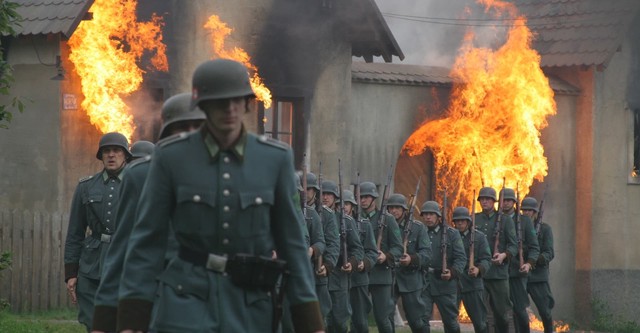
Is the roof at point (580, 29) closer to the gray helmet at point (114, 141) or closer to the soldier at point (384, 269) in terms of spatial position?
the soldier at point (384, 269)

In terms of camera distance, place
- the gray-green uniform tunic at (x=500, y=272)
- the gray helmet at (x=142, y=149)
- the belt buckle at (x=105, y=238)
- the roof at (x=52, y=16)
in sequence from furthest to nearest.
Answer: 1. the gray-green uniform tunic at (x=500, y=272)
2. the roof at (x=52, y=16)
3. the belt buckle at (x=105, y=238)
4. the gray helmet at (x=142, y=149)

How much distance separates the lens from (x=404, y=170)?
Result: 83.9 ft

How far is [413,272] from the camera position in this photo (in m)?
18.0

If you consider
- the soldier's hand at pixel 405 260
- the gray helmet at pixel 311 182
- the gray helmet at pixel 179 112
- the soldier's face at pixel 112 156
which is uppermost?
the gray helmet at pixel 179 112

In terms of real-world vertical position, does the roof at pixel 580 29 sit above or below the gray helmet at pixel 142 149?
above

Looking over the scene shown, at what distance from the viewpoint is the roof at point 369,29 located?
22719 mm

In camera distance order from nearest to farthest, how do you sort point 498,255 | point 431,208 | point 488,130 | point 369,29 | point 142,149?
point 142,149 → point 431,208 → point 498,255 → point 369,29 → point 488,130

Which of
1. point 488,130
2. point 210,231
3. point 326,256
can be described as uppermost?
point 488,130

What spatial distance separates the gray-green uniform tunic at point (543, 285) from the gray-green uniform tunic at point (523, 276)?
46 centimetres

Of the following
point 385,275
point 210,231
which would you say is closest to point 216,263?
point 210,231

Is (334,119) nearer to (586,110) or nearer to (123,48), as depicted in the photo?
(123,48)

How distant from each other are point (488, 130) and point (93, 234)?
14.9m

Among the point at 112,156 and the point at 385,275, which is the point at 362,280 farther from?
the point at 112,156

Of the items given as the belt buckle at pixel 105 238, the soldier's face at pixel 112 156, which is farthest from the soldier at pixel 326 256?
the belt buckle at pixel 105 238
